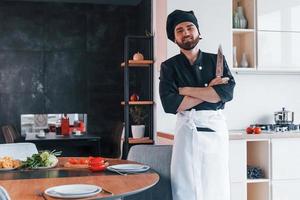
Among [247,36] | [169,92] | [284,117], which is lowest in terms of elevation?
[284,117]

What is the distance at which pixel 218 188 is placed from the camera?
2426mm

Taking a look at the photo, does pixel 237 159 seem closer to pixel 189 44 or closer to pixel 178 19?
pixel 189 44

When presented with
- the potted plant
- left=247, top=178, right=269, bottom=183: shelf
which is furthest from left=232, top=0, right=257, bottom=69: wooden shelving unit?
the potted plant

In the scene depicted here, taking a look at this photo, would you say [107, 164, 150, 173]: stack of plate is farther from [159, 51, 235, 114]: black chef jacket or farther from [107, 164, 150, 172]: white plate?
[159, 51, 235, 114]: black chef jacket

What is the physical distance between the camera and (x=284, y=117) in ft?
13.0

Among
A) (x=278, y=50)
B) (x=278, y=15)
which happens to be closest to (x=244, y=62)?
(x=278, y=50)

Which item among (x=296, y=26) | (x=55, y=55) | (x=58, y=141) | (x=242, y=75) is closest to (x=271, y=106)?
(x=242, y=75)

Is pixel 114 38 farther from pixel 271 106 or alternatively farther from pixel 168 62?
pixel 168 62

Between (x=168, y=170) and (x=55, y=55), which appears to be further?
(x=55, y=55)

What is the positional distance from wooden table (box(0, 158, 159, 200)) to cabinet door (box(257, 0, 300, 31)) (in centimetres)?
236

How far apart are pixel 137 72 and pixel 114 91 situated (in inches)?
20.6

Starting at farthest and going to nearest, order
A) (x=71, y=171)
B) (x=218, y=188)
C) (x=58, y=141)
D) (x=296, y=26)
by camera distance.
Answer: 1. (x=58, y=141)
2. (x=296, y=26)
3. (x=218, y=188)
4. (x=71, y=171)

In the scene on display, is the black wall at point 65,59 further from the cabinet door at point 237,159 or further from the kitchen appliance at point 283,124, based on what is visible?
the cabinet door at point 237,159

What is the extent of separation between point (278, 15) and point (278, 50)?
33cm
